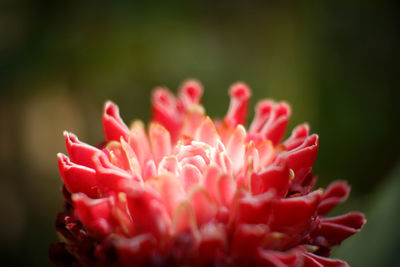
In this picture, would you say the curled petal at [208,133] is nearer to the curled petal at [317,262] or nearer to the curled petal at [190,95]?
the curled petal at [190,95]

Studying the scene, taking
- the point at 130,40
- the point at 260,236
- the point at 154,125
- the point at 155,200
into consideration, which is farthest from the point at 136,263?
the point at 130,40

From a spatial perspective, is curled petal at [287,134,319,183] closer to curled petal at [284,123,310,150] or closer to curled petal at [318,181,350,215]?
curled petal at [284,123,310,150]

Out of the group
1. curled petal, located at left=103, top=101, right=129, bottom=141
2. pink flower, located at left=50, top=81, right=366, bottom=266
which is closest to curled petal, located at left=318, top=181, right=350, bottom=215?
pink flower, located at left=50, top=81, right=366, bottom=266

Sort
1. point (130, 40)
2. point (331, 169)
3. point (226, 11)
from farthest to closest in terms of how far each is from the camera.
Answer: point (226, 11)
point (130, 40)
point (331, 169)

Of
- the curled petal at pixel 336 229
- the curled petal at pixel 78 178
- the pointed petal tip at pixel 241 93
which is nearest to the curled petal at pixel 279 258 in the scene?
the curled petal at pixel 336 229

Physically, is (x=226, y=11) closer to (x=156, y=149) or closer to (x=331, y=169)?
(x=331, y=169)

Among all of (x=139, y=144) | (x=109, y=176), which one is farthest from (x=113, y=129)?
(x=109, y=176)

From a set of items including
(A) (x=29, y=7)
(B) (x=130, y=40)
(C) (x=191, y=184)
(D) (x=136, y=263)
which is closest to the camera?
(D) (x=136, y=263)
